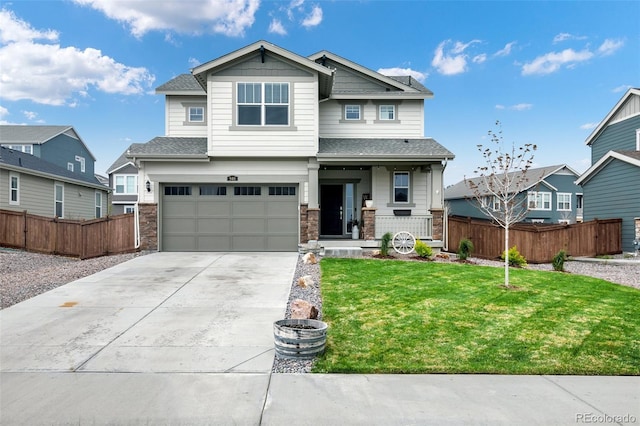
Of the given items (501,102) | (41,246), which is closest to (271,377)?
(41,246)

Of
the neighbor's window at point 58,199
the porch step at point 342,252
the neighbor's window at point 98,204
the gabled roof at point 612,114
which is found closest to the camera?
the porch step at point 342,252

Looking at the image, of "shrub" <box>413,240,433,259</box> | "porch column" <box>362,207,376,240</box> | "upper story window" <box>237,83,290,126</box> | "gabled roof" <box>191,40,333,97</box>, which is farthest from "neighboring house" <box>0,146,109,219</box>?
"shrub" <box>413,240,433,259</box>

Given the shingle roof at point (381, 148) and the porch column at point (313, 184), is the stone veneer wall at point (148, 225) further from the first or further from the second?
the shingle roof at point (381, 148)

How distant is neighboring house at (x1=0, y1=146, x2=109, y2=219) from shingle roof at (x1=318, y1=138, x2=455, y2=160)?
15515 millimetres

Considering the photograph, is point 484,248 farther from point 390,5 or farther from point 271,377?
point 271,377

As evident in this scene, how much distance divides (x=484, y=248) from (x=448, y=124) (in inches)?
369

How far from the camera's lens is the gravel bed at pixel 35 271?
824 centimetres

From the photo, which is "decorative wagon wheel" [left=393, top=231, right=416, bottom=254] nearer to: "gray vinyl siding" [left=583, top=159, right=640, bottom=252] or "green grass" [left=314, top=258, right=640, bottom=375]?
"green grass" [left=314, top=258, right=640, bottom=375]

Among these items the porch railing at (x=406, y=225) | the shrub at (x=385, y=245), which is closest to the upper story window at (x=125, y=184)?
the porch railing at (x=406, y=225)

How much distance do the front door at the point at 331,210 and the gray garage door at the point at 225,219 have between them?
2526 millimetres

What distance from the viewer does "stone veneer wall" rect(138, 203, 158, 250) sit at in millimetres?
13734

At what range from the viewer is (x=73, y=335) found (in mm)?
5629

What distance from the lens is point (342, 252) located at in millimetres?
13086

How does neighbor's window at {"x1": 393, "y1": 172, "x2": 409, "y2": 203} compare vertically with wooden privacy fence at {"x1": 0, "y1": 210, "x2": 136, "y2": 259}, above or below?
above
